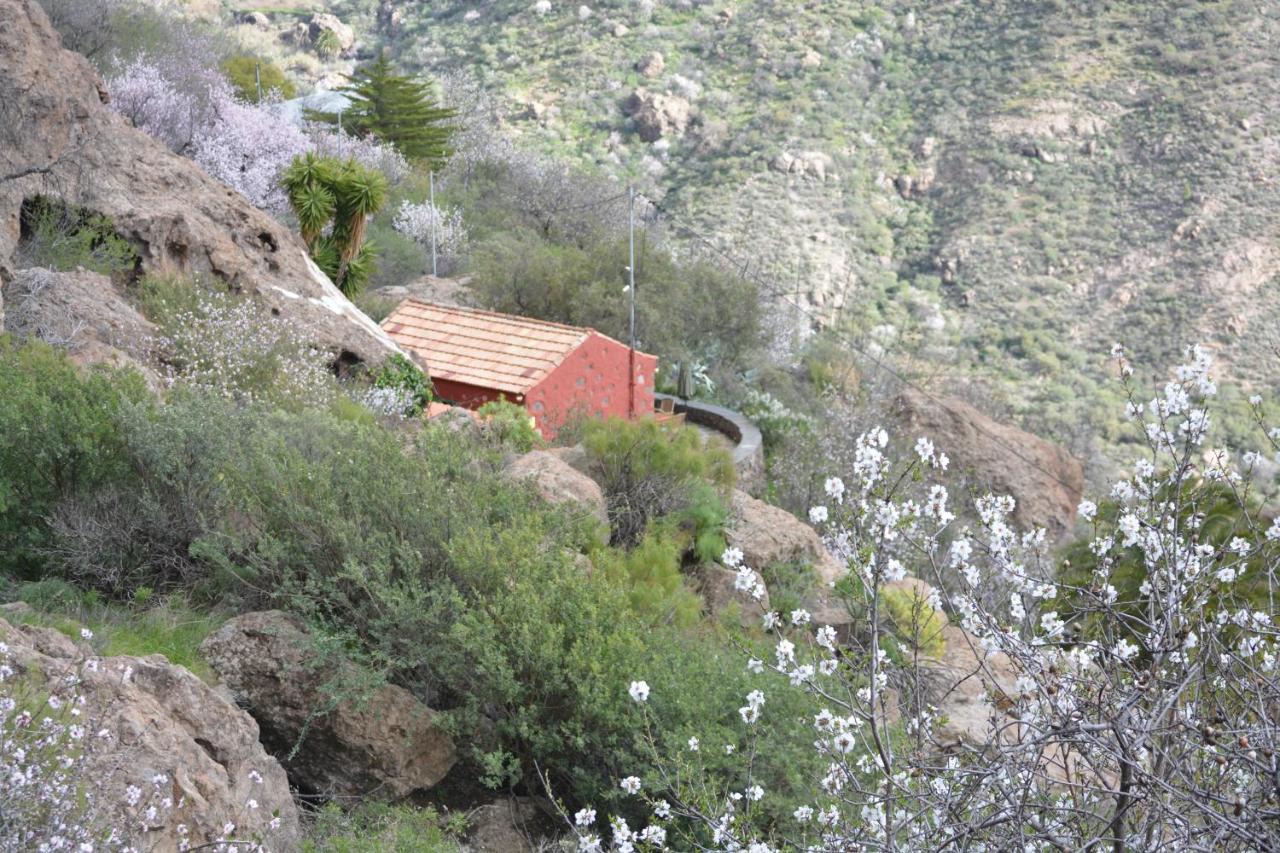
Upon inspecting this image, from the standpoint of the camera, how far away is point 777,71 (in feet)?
157

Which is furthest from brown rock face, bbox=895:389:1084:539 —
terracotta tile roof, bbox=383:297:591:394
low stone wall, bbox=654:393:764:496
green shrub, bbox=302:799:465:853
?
green shrub, bbox=302:799:465:853

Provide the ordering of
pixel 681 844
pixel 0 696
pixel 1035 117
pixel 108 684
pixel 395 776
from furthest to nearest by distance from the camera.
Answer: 1. pixel 1035 117
2. pixel 395 776
3. pixel 681 844
4. pixel 108 684
5. pixel 0 696

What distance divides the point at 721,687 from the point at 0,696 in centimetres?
334

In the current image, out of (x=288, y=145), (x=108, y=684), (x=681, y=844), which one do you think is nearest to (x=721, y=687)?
(x=681, y=844)

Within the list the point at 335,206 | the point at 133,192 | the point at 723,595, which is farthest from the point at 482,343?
the point at 723,595

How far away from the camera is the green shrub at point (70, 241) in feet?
36.3

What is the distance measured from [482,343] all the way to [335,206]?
9.27ft

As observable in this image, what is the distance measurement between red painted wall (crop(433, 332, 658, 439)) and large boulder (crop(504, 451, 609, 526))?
5.61 metres

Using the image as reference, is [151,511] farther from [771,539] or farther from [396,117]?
[396,117]

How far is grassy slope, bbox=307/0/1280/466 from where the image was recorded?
34938 millimetres

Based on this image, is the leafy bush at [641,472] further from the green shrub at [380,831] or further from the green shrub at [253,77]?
the green shrub at [253,77]

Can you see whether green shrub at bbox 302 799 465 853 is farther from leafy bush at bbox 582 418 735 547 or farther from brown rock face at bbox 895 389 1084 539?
brown rock face at bbox 895 389 1084 539

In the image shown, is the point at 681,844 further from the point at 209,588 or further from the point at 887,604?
the point at 887,604

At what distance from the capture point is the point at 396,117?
34094mm
